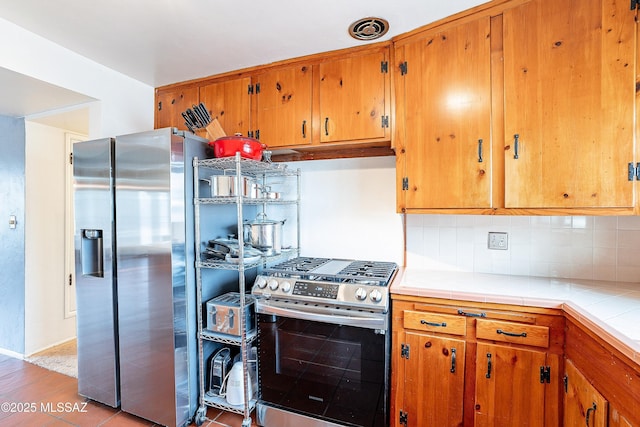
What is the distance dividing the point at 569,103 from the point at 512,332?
1.15 m

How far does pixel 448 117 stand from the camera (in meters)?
1.69

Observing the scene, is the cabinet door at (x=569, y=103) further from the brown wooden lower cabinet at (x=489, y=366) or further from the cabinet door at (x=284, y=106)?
the cabinet door at (x=284, y=106)

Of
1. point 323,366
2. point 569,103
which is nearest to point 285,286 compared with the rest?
point 323,366

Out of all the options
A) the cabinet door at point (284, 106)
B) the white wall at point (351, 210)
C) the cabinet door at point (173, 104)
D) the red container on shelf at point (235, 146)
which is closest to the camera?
the red container on shelf at point (235, 146)

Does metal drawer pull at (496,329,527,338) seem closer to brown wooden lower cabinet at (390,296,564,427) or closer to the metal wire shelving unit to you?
brown wooden lower cabinet at (390,296,564,427)

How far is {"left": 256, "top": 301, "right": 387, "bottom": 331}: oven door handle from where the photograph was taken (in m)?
1.54

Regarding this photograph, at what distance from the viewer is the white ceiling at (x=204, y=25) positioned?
1.54m

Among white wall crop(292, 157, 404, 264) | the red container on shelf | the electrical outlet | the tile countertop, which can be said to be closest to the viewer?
the tile countertop

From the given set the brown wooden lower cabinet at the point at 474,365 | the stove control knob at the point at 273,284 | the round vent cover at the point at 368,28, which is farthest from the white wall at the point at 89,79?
the brown wooden lower cabinet at the point at 474,365

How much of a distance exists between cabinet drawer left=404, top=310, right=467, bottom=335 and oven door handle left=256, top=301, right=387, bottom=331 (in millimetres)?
147

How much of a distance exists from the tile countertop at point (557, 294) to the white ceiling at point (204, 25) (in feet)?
5.02

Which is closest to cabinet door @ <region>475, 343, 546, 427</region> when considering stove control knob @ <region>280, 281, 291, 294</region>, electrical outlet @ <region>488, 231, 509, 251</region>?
electrical outlet @ <region>488, 231, 509, 251</region>

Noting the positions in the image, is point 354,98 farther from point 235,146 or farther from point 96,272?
point 96,272

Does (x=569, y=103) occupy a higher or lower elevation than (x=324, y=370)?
higher
